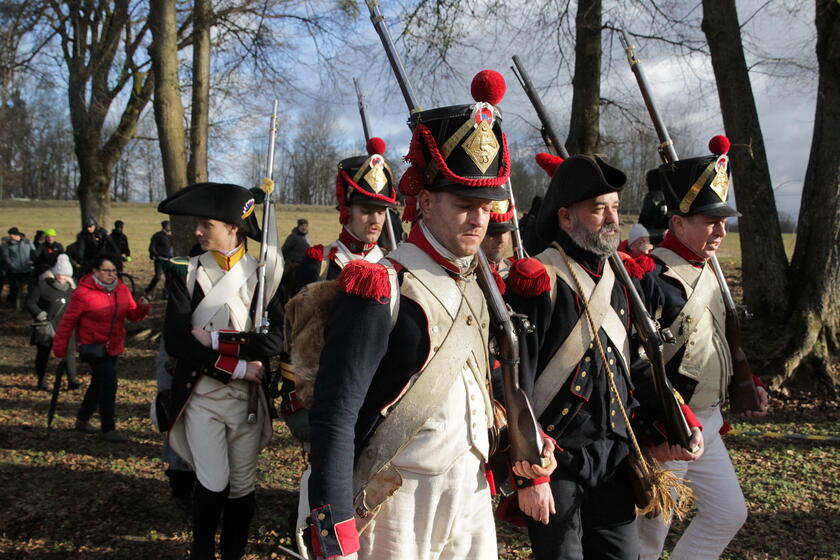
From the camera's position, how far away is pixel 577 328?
304 centimetres

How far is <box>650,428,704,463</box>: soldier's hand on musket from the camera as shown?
3.18 m

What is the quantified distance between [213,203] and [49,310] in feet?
26.7

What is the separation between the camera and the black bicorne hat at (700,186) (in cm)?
394

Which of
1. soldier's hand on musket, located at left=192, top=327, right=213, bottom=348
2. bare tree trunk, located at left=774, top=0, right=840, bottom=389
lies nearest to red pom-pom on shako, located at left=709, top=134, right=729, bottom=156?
soldier's hand on musket, located at left=192, top=327, right=213, bottom=348

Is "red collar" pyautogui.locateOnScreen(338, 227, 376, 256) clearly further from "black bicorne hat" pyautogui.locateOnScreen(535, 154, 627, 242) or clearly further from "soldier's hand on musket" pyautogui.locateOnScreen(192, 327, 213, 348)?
"black bicorne hat" pyautogui.locateOnScreen(535, 154, 627, 242)

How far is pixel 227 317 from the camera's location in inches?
160

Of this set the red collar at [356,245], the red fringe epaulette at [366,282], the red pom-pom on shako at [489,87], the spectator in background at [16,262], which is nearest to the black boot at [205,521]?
the red collar at [356,245]

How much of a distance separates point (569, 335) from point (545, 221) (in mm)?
654

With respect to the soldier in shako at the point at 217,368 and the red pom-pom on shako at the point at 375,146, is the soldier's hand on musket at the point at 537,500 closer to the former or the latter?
the soldier in shako at the point at 217,368

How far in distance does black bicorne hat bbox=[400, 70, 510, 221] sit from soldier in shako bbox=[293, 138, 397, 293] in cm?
253

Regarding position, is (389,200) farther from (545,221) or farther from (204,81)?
(204,81)

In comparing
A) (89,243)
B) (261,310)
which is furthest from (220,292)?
(89,243)

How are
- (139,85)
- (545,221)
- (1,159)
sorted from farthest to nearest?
(1,159) → (139,85) → (545,221)

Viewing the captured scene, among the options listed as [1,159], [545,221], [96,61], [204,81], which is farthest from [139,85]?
[1,159]
